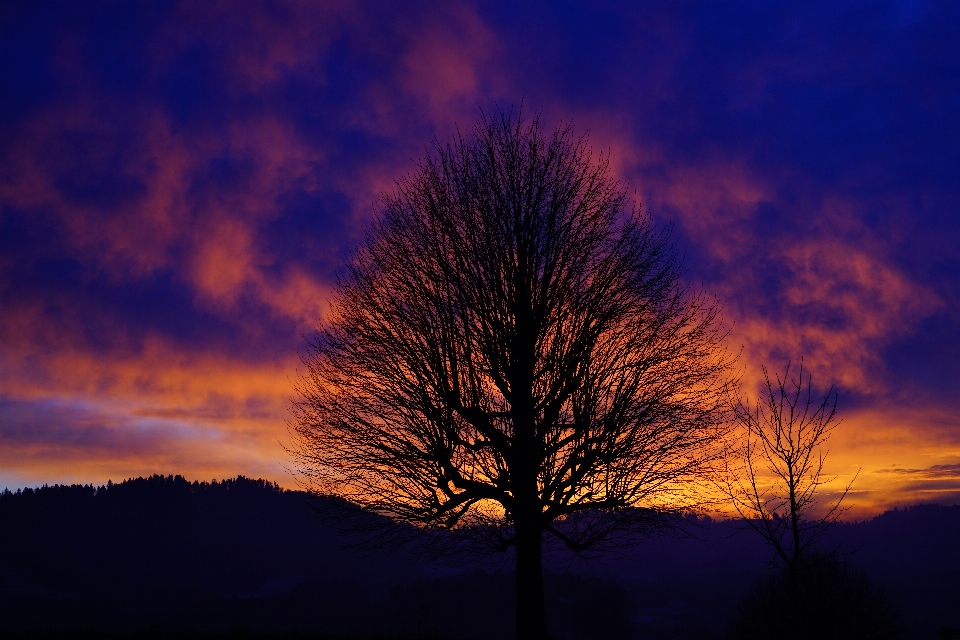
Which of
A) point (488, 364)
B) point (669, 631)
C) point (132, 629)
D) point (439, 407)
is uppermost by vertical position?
point (488, 364)

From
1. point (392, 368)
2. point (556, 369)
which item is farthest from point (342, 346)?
point (556, 369)

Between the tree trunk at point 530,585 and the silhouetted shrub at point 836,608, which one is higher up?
the tree trunk at point 530,585

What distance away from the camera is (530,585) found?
45.9 feet

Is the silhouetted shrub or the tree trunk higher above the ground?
the tree trunk

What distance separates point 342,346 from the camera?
16.2 metres

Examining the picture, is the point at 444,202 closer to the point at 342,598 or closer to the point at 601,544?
the point at 601,544

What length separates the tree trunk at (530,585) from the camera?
1380 centimetres

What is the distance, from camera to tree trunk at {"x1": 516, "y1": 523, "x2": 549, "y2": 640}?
13805 millimetres

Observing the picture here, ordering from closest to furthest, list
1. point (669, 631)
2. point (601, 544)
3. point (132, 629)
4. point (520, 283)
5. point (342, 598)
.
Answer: point (132, 629) < point (601, 544) < point (520, 283) < point (669, 631) < point (342, 598)

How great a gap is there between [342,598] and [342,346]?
178 meters

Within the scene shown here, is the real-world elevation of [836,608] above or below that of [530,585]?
below

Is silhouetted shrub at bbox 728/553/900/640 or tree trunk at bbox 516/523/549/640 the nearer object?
tree trunk at bbox 516/523/549/640

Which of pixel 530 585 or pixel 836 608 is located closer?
pixel 530 585

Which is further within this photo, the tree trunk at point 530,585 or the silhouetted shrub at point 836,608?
the silhouetted shrub at point 836,608
